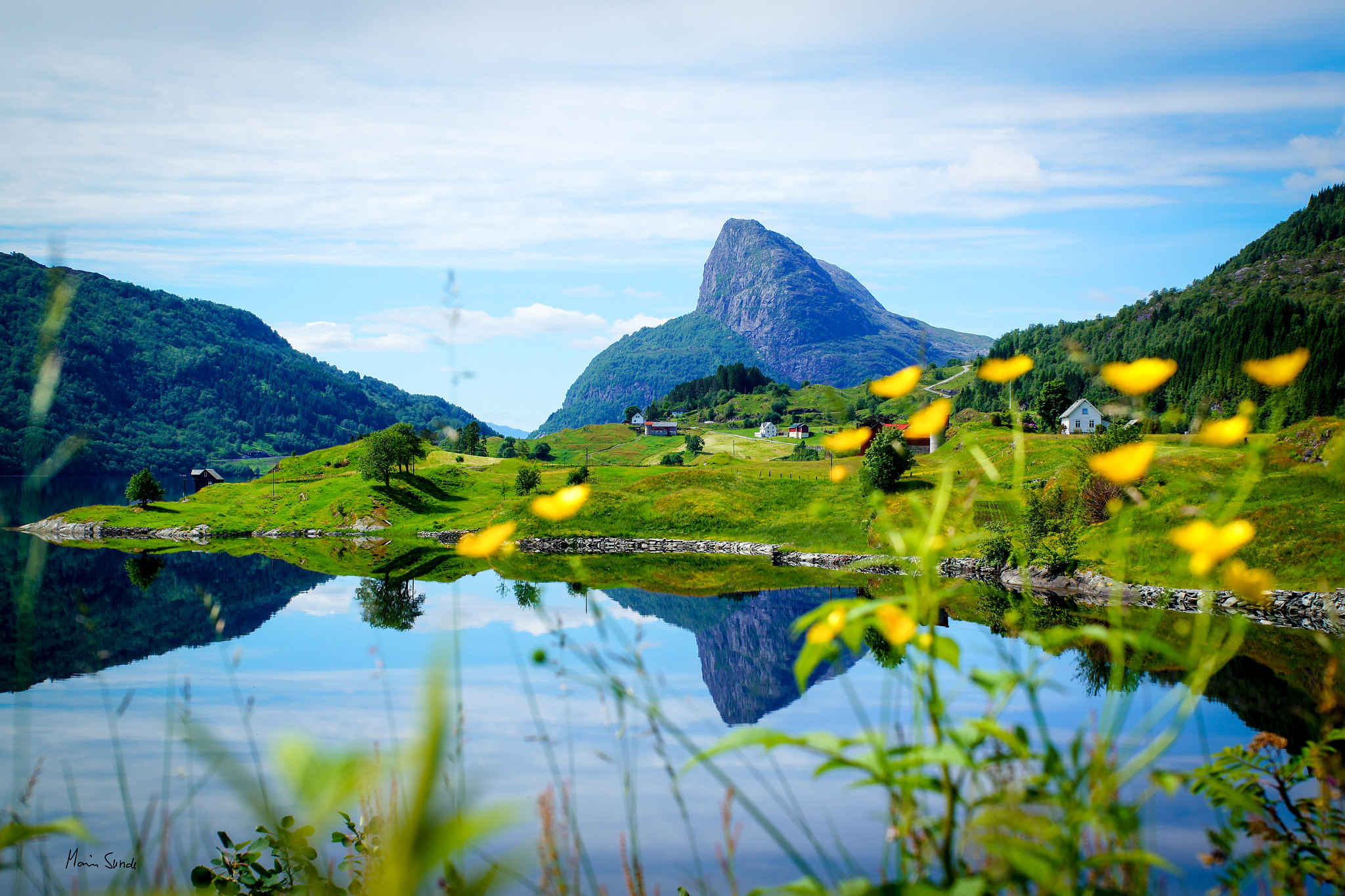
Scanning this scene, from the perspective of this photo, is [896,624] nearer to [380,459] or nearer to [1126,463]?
[1126,463]

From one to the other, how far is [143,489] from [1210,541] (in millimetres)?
100953

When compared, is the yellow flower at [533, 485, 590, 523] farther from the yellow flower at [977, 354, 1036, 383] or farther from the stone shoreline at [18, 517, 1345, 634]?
the stone shoreline at [18, 517, 1345, 634]

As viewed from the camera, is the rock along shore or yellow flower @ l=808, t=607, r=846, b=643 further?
the rock along shore

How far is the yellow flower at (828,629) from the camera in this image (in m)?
2.05

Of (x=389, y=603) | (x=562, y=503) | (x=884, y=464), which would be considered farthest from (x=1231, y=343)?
(x=562, y=503)

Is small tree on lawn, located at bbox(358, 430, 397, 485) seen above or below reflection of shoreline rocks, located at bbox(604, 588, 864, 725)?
above

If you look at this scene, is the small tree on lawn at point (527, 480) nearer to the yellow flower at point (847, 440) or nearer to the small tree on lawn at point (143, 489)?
the small tree on lawn at point (143, 489)

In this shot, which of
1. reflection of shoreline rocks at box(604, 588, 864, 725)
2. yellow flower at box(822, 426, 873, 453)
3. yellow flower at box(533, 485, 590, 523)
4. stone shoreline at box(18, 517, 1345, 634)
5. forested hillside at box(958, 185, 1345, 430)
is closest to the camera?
yellow flower at box(533, 485, 590, 523)

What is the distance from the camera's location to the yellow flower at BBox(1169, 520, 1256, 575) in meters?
1.67

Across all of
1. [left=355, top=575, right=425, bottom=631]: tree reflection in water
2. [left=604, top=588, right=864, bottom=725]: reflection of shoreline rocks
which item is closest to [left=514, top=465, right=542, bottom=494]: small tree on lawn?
[left=355, top=575, right=425, bottom=631]: tree reflection in water

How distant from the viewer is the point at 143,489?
3324 inches

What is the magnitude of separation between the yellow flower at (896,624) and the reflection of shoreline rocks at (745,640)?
10080mm

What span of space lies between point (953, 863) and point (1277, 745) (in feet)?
9.25

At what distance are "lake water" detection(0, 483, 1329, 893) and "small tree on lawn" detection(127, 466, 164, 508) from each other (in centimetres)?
4835
